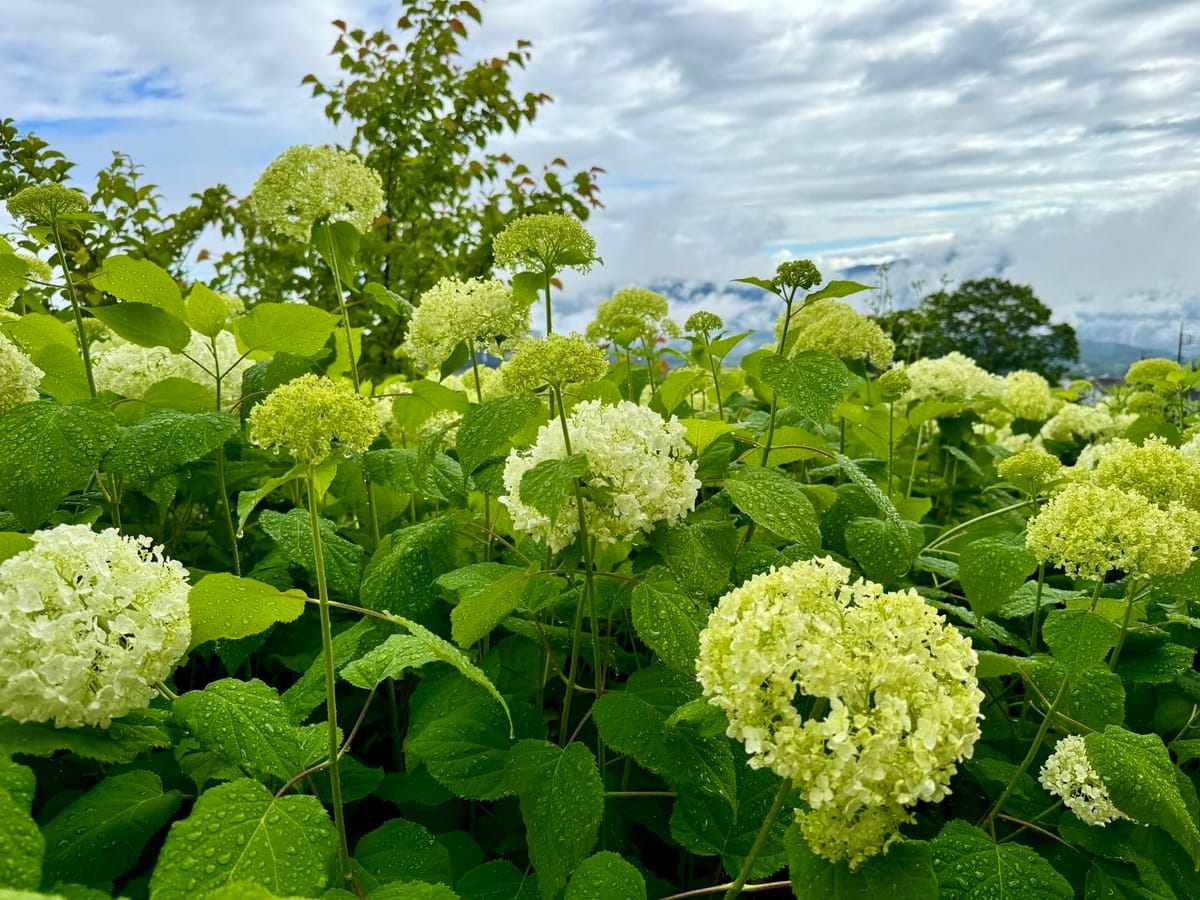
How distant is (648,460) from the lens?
1.52 m

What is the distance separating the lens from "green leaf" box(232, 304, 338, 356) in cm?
226

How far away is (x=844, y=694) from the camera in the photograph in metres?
1.09

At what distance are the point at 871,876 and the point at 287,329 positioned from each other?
1861 millimetres

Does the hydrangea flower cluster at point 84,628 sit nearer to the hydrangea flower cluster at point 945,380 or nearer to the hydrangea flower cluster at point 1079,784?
the hydrangea flower cluster at point 1079,784

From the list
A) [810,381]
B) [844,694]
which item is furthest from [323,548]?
[844,694]

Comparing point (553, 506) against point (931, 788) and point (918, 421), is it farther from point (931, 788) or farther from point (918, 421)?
point (918, 421)

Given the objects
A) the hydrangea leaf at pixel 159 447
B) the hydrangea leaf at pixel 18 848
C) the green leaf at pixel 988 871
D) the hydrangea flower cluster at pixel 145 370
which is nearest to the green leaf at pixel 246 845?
the hydrangea leaf at pixel 18 848

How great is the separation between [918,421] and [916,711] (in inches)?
93.7

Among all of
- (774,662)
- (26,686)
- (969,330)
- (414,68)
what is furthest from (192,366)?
(969,330)

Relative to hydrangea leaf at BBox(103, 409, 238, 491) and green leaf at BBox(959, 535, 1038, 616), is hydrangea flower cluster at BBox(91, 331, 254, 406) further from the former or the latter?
green leaf at BBox(959, 535, 1038, 616)

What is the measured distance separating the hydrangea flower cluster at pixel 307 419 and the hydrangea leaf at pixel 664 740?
649 mm

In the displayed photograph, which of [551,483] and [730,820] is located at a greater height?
[551,483]

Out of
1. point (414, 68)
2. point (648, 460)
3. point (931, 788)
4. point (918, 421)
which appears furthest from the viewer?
point (414, 68)

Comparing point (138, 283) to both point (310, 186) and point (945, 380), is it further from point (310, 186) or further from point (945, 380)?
point (945, 380)
